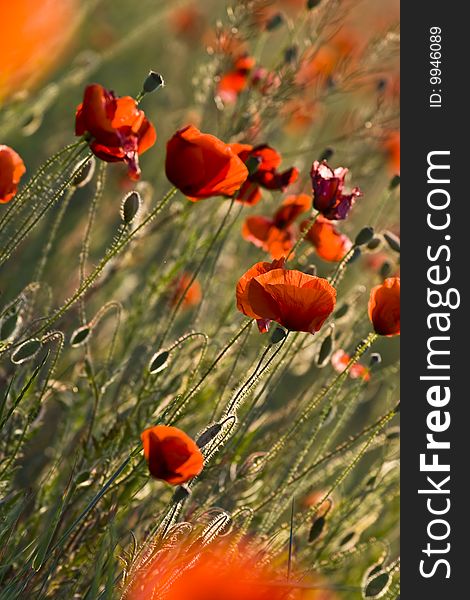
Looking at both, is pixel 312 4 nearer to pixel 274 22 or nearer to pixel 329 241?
pixel 274 22

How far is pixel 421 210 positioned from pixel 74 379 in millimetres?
765

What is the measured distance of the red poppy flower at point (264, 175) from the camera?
1.59 metres

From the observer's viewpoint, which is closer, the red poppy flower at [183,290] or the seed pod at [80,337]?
the seed pod at [80,337]

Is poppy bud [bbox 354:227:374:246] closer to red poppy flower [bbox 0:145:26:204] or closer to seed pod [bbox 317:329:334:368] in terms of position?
seed pod [bbox 317:329:334:368]

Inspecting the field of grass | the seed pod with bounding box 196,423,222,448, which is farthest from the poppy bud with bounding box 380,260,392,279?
the seed pod with bounding box 196,423,222,448

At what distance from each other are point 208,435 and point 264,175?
634 mm

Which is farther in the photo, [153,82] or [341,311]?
[341,311]

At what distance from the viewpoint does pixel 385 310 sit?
142 cm

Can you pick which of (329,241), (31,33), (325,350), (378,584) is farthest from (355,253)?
(31,33)

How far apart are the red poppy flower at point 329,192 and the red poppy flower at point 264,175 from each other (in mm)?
153

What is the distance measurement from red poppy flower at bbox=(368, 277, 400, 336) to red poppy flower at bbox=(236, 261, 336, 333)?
223 millimetres

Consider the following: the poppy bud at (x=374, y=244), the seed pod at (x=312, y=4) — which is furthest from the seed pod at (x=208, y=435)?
the seed pod at (x=312, y=4)

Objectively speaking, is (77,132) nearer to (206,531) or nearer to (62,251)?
(206,531)

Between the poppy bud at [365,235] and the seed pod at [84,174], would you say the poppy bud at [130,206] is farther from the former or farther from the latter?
the poppy bud at [365,235]
